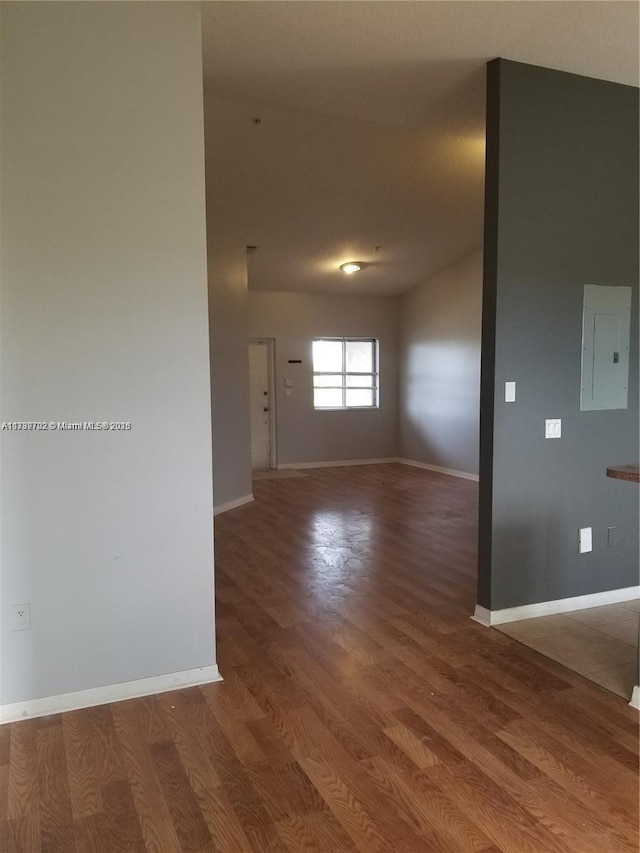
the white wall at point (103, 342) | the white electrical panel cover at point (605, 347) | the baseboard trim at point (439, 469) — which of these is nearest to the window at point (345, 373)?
the baseboard trim at point (439, 469)

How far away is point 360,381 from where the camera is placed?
925 centimetres

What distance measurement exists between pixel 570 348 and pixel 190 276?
2088 millimetres

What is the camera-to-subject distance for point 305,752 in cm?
193

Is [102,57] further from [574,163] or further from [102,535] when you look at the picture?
[574,163]

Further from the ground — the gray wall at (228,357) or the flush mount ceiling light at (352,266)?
the flush mount ceiling light at (352,266)

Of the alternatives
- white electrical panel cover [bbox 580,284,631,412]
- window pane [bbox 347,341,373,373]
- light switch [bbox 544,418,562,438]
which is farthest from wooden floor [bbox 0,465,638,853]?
window pane [bbox 347,341,373,373]

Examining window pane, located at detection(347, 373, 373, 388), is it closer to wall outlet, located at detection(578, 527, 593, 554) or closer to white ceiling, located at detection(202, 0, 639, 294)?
white ceiling, located at detection(202, 0, 639, 294)

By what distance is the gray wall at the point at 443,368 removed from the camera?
754 cm

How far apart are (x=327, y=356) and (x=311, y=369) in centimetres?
39

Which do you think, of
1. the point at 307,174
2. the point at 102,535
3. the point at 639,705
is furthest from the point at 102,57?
the point at 639,705

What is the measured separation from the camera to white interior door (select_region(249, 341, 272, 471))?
8.45m

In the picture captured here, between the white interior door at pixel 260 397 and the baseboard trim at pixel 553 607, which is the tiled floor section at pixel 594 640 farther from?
the white interior door at pixel 260 397

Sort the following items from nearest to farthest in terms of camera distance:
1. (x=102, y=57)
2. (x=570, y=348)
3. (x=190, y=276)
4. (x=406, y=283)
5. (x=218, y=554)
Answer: (x=102, y=57) < (x=190, y=276) < (x=570, y=348) < (x=218, y=554) < (x=406, y=283)

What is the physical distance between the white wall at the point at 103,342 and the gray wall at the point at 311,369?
612cm
